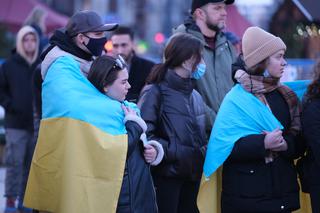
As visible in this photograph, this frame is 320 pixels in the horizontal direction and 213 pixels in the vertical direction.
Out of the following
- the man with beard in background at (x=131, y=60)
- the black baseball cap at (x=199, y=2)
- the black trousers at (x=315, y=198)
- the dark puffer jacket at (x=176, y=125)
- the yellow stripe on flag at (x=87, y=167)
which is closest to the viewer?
the yellow stripe on flag at (x=87, y=167)

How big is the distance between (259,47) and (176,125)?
87 cm

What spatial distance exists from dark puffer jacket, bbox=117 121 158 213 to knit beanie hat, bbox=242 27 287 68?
0.98 metres

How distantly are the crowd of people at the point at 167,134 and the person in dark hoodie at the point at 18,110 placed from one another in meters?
3.49

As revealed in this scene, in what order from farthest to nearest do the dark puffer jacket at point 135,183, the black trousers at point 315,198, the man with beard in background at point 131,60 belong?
the man with beard in background at point 131,60 → the black trousers at point 315,198 → the dark puffer jacket at point 135,183

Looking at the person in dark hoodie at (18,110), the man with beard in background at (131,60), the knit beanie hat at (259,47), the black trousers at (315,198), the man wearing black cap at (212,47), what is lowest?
the person in dark hoodie at (18,110)

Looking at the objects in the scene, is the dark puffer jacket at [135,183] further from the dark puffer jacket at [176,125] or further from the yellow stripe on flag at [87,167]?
the dark puffer jacket at [176,125]

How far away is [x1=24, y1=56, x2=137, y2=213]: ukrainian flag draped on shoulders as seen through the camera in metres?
5.47

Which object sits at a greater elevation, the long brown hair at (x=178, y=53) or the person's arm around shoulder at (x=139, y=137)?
the long brown hair at (x=178, y=53)

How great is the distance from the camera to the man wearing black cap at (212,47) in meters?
6.98

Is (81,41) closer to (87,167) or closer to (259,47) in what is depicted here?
(87,167)

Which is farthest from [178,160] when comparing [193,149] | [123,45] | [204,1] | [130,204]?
[123,45]

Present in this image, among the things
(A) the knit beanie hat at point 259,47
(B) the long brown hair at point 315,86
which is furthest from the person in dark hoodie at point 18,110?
(B) the long brown hair at point 315,86

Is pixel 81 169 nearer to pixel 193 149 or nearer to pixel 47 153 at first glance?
pixel 47 153

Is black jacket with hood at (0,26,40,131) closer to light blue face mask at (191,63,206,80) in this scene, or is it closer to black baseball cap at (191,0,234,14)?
black baseball cap at (191,0,234,14)
